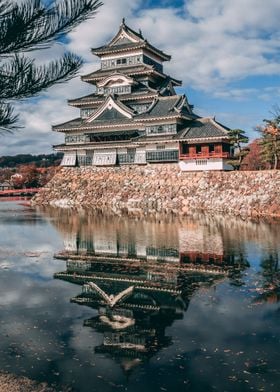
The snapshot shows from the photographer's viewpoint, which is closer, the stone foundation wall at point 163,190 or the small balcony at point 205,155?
the stone foundation wall at point 163,190

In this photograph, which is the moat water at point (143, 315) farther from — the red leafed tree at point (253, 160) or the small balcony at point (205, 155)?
the red leafed tree at point (253, 160)

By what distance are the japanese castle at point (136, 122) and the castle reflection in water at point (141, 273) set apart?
19.3m

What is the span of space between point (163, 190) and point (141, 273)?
31638 mm

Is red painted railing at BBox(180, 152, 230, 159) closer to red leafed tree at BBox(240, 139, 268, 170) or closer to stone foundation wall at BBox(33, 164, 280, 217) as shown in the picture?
stone foundation wall at BBox(33, 164, 280, 217)

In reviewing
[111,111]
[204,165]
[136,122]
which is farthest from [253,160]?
[111,111]

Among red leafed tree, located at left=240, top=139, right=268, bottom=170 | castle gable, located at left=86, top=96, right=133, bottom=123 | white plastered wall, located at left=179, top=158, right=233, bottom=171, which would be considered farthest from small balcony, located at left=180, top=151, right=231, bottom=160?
red leafed tree, located at left=240, top=139, right=268, bottom=170

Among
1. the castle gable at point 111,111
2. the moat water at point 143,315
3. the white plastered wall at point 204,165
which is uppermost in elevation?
the castle gable at point 111,111

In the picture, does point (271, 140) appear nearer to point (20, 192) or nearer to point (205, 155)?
point (205, 155)

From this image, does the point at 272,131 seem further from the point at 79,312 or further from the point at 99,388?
the point at 99,388

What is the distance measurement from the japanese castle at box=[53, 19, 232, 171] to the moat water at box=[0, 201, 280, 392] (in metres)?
26.0

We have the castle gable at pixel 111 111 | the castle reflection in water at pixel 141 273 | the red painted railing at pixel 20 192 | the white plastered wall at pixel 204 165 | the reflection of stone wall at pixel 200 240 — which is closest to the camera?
the castle reflection in water at pixel 141 273

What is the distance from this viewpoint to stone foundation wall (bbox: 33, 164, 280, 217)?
40.5 m

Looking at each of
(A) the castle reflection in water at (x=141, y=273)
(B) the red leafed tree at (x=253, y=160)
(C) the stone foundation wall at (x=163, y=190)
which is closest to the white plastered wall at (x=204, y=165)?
(C) the stone foundation wall at (x=163, y=190)

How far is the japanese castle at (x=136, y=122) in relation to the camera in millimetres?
47375
